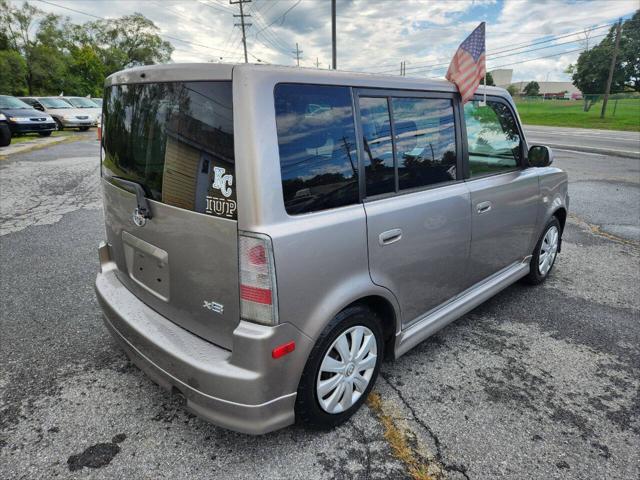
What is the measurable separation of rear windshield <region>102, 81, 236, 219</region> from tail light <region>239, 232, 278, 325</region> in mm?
151

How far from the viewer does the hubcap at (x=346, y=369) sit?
2.17 m

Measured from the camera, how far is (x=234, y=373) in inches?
73.4

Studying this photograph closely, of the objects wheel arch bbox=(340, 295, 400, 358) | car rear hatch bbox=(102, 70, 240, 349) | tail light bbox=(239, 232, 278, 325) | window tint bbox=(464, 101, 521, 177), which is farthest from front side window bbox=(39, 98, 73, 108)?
tail light bbox=(239, 232, 278, 325)

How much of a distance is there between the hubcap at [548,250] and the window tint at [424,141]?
183cm

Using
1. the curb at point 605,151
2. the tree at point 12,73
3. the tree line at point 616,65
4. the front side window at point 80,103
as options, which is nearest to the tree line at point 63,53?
the tree at point 12,73

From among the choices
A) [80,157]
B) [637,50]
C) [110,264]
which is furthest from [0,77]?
[637,50]

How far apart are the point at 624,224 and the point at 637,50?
195 feet

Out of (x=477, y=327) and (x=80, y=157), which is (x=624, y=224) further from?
(x=80, y=157)

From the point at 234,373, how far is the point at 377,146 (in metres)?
1.35

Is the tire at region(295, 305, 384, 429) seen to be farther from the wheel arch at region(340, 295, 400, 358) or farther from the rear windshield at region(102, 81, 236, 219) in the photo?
the rear windshield at region(102, 81, 236, 219)

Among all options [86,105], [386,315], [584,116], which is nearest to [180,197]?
[386,315]

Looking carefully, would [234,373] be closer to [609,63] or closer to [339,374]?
[339,374]

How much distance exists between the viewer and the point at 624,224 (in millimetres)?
6297

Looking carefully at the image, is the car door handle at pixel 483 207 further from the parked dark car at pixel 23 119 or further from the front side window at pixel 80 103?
the front side window at pixel 80 103
